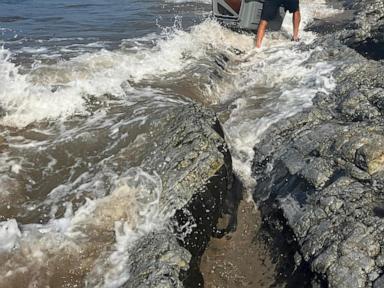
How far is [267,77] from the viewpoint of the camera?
305 inches

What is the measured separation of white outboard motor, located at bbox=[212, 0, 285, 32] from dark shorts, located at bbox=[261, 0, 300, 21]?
0.18 meters

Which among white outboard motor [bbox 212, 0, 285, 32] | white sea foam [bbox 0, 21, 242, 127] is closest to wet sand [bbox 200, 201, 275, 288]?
white sea foam [bbox 0, 21, 242, 127]

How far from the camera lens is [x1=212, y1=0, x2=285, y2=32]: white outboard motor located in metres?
9.88

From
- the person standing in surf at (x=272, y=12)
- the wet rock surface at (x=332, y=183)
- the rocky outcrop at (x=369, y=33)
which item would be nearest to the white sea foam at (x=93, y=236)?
the wet rock surface at (x=332, y=183)

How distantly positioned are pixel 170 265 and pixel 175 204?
750 millimetres

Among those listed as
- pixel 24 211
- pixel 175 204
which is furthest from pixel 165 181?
pixel 24 211

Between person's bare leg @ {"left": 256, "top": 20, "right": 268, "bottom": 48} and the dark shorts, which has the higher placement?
the dark shorts

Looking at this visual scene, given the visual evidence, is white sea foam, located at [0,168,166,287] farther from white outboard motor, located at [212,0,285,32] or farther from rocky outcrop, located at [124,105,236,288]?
white outboard motor, located at [212,0,285,32]

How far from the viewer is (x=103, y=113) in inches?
241

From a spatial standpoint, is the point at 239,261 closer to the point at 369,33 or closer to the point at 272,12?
the point at 369,33

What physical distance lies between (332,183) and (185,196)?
54.3 inches

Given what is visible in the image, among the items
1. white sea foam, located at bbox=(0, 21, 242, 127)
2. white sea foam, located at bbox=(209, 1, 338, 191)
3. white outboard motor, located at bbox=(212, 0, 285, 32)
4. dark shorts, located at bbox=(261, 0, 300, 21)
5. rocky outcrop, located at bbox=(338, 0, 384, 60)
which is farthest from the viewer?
white outboard motor, located at bbox=(212, 0, 285, 32)

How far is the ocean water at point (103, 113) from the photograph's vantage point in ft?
13.1

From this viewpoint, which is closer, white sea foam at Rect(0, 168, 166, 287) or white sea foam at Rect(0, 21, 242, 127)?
white sea foam at Rect(0, 168, 166, 287)
